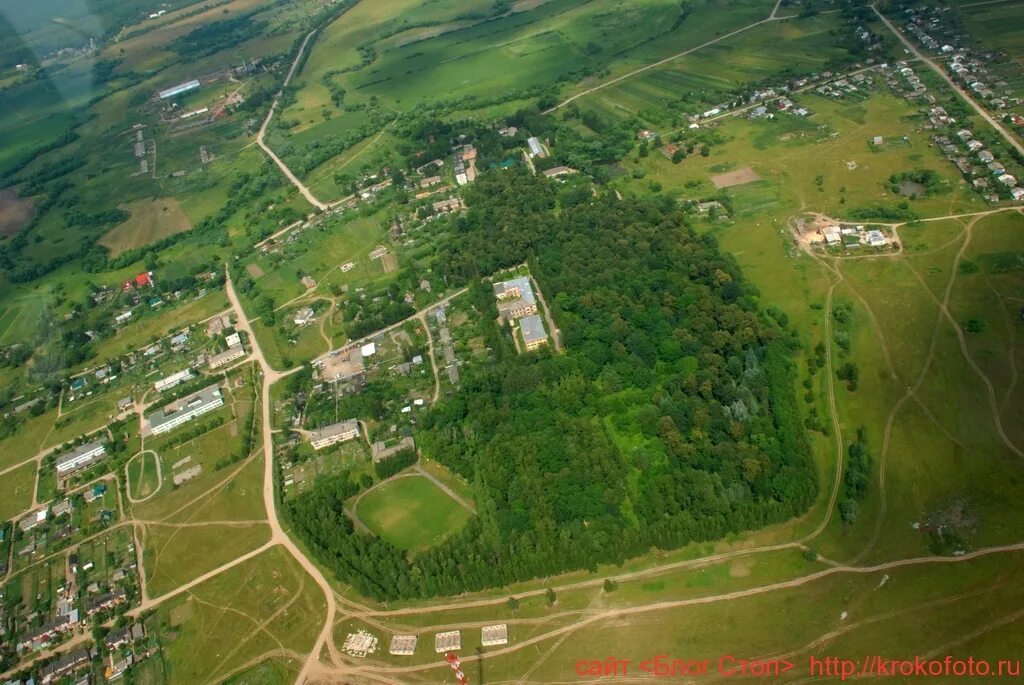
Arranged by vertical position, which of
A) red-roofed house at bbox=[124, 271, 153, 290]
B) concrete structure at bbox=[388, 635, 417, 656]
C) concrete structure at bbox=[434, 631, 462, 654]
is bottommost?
concrete structure at bbox=[434, 631, 462, 654]

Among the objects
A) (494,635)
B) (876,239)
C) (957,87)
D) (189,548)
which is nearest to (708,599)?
(494,635)

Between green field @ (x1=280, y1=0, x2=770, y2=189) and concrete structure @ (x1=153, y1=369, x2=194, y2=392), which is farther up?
green field @ (x1=280, y1=0, x2=770, y2=189)

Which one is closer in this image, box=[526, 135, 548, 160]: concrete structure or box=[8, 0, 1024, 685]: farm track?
box=[8, 0, 1024, 685]: farm track

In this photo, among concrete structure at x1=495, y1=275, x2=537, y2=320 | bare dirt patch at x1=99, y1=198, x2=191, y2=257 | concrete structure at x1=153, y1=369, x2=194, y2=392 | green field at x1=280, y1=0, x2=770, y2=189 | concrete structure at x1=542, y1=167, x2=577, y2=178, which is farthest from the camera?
green field at x1=280, y1=0, x2=770, y2=189

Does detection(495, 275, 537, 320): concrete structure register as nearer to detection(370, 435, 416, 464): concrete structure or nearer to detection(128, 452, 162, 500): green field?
detection(370, 435, 416, 464): concrete structure

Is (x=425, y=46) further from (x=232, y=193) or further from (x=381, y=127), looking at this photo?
(x=232, y=193)

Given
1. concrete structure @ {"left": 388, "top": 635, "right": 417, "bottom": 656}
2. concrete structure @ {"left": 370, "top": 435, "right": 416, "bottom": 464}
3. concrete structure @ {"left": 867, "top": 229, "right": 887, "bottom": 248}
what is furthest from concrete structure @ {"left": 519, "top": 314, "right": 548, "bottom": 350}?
concrete structure @ {"left": 867, "top": 229, "right": 887, "bottom": 248}

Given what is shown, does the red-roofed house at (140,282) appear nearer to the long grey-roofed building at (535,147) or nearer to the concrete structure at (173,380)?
the concrete structure at (173,380)
